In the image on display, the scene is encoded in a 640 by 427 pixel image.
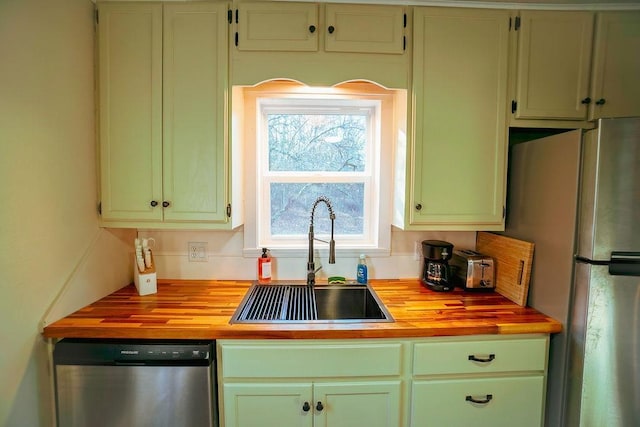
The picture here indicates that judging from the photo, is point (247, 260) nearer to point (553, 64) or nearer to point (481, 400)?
point (481, 400)

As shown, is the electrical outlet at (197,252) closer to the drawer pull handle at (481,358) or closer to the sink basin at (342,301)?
the sink basin at (342,301)

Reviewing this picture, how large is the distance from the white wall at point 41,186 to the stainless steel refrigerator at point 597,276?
2.20 meters

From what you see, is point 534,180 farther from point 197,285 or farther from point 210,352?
point 197,285

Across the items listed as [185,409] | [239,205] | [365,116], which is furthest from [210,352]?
[365,116]

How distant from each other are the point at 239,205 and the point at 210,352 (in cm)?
80

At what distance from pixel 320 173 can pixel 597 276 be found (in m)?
1.42

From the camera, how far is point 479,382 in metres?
1.29

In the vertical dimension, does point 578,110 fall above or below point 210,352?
above

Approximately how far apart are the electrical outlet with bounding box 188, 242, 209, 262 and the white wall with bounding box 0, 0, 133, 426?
0.48m

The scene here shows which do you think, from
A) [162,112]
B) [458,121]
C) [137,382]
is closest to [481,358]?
[458,121]

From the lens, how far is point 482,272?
5.38 feet

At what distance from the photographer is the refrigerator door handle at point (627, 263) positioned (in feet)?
3.72

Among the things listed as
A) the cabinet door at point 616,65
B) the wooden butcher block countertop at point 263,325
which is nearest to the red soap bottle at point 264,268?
the wooden butcher block countertop at point 263,325

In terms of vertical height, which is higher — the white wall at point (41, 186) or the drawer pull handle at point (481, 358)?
the white wall at point (41, 186)
